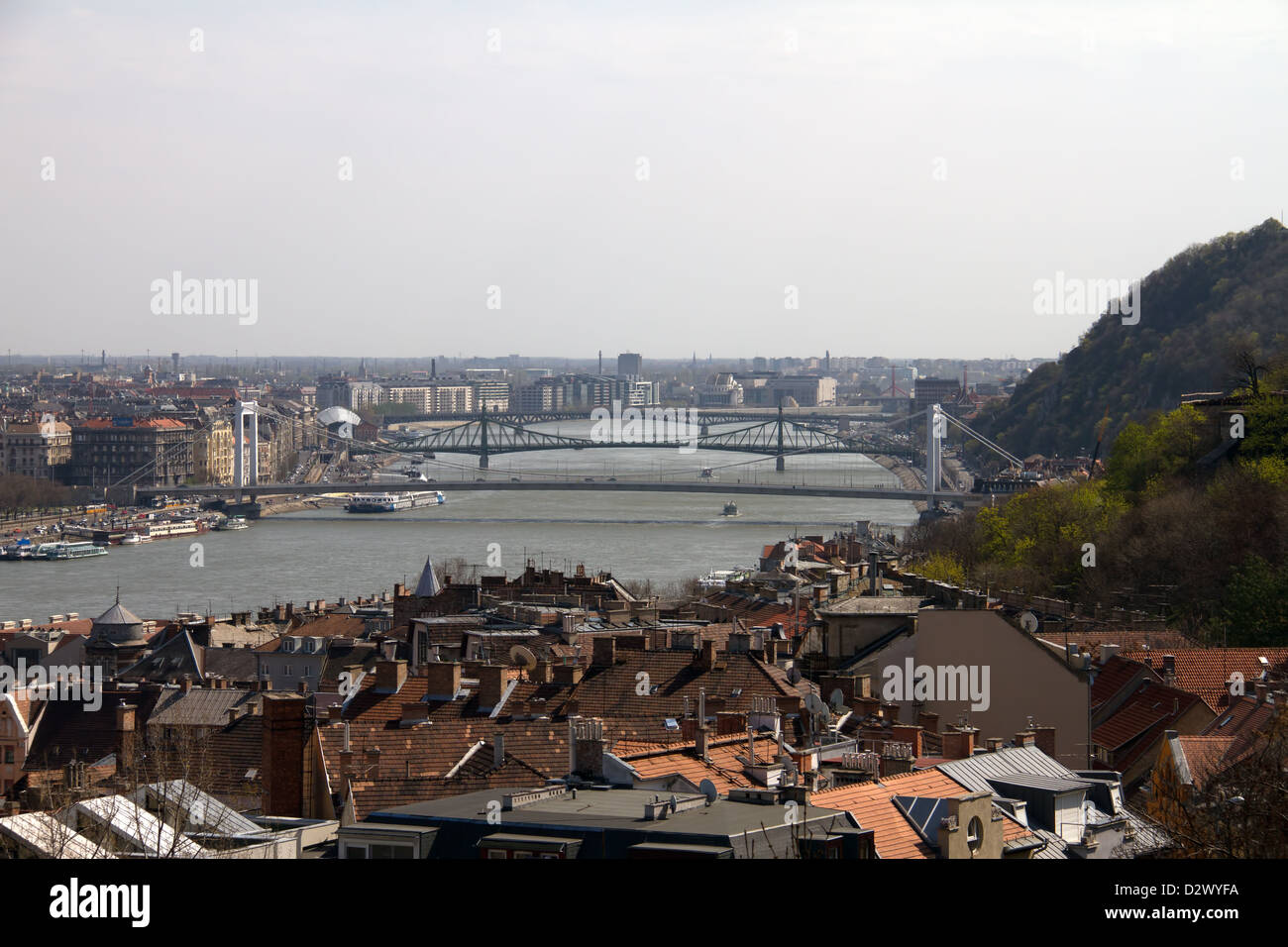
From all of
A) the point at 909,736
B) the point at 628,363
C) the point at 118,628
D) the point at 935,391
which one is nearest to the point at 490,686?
the point at 909,736

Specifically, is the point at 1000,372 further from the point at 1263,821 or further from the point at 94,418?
the point at 1263,821

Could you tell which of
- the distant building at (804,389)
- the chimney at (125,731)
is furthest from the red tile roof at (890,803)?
the distant building at (804,389)

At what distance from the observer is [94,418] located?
39.4 m

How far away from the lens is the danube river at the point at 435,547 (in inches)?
722

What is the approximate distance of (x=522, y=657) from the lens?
6406 millimetres

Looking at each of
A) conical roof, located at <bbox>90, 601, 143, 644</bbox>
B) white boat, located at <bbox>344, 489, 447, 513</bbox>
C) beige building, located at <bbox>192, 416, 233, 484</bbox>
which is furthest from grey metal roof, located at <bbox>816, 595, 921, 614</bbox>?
beige building, located at <bbox>192, 416, 233, 484</bbox>

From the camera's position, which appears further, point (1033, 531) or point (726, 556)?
point (726, 556)

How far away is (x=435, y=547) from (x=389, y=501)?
7963mm

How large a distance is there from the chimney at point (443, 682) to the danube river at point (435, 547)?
11.2 metres

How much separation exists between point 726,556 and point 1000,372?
251 feet

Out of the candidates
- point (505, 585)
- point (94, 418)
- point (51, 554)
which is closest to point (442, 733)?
point (505, 585)

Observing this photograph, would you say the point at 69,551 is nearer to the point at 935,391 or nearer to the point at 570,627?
the point at 570,627

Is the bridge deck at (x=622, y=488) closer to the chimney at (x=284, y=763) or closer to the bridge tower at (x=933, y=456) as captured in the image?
the bridge tower at (x=933, y=456)

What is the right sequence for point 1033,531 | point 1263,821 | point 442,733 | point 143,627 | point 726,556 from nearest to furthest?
point 1263,821 → point 442,733 → point 143,627 → point 1033,531 → point 726,556
